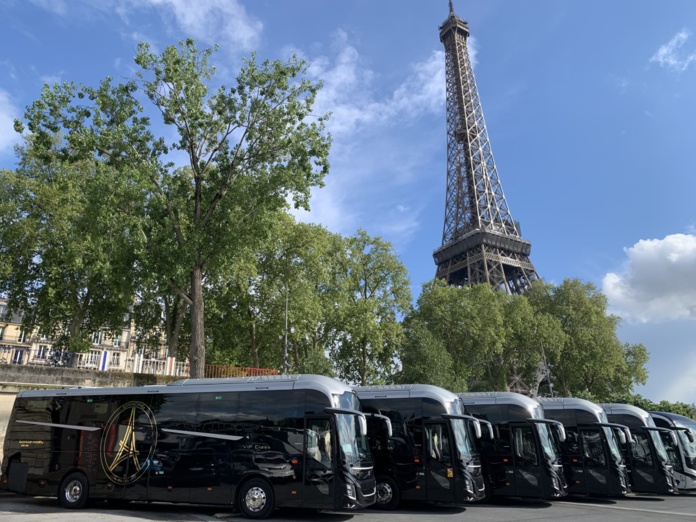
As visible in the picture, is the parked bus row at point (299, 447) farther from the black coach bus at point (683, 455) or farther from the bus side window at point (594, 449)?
the black coach bus at point (683, 455)

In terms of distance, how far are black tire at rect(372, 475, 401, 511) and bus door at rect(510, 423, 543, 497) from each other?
3.74 meters

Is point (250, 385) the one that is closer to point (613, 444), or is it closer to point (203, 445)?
point (203, 445)

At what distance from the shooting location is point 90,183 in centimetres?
1756

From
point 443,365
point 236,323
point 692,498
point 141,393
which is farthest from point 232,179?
point 443,365

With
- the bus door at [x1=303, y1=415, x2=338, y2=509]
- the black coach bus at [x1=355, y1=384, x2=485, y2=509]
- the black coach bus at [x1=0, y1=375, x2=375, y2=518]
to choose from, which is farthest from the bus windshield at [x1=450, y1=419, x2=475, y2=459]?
the bus door at [x1=303, y1=415, x2=338, y2=509]

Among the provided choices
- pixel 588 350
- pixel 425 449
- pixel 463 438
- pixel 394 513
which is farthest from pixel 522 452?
pixel 588 350

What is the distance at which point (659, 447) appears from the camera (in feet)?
57.1

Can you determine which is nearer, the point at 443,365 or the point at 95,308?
the point at 95,308

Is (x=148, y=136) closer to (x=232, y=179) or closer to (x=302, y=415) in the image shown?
(x=232, y=179)

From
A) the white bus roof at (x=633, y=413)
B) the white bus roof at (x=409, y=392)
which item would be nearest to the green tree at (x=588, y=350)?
the white bus roof at (x=633, y=413)

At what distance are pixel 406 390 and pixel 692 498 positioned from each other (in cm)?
1120

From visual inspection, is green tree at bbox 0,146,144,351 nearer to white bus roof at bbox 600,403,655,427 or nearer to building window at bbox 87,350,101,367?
building window at bbox 87,350,101,367

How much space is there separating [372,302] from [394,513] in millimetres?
25965

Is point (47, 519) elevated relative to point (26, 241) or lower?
lower
